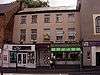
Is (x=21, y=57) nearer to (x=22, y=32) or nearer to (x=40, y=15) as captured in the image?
(x=22, y=32)

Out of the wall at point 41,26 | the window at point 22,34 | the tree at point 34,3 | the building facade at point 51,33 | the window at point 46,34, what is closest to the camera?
the building facade at point 51,33

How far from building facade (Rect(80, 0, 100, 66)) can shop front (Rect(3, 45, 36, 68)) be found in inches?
326

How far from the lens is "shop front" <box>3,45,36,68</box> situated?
45.1 meters

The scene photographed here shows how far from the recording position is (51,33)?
45469 millimetres

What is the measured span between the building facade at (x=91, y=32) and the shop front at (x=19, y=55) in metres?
8.29

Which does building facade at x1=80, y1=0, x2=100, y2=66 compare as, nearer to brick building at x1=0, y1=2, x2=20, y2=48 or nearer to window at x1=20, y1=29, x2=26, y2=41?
window at x1=20, y1=29, x2=26, y2=41

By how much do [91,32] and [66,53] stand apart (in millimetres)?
5297

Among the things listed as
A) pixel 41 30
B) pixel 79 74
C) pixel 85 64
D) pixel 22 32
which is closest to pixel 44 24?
pixel 41 30

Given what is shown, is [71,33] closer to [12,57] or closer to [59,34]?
[59,34]

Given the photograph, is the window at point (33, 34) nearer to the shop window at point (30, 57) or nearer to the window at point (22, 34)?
the window at point (22, 34)

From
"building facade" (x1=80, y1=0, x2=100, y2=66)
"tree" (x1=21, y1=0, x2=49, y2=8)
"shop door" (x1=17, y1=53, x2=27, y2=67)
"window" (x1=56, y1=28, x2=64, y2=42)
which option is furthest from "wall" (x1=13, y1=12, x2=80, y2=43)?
"tree" (x1=21, y1=0, x2=49, y2=8)

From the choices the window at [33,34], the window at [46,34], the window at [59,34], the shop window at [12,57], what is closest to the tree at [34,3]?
the window at [33,34]

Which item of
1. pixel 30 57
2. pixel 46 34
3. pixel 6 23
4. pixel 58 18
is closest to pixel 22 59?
pixel 30 57

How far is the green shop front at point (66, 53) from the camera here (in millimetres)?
43406
